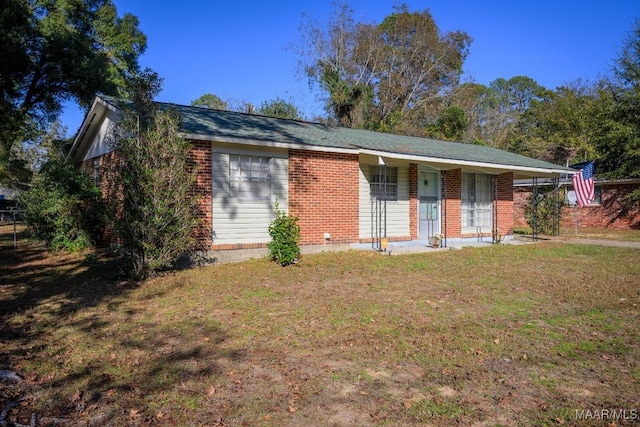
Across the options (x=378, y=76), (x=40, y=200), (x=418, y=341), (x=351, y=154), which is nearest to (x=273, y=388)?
(x=418, y=341)

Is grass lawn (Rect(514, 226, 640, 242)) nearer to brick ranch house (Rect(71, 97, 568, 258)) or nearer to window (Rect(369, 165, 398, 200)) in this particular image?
brick ranch house (Rect(71, 97, 568, 258))

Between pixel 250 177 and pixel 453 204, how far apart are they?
7921 mm

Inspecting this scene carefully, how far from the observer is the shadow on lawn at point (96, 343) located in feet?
12.1

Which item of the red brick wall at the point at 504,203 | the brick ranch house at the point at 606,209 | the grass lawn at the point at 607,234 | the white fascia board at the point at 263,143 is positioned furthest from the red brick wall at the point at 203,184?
the brick ranch house at the point at 606,209

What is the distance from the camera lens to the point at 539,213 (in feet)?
62.0

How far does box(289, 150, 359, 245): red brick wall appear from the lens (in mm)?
11344

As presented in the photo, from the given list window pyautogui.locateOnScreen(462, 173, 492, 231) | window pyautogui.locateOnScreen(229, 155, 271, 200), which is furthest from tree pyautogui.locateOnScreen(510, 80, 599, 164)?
window pyautogui.locateOnScreen(229, 155, 271, 200)

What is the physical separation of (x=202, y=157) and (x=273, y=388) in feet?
23.3

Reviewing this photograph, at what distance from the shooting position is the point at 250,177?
10.6 m

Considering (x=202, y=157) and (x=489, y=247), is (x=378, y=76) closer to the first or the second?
(x=489, y=247)

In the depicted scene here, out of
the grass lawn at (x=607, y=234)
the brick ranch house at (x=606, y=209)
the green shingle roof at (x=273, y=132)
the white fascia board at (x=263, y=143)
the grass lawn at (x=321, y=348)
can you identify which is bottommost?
the grass lawn at (x=321, y=348)

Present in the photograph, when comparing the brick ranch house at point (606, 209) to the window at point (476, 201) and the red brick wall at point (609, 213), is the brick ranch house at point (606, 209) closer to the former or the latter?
the red brick wall at point (609, 213)

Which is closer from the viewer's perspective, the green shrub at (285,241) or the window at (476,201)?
the green shrub at (285,241)

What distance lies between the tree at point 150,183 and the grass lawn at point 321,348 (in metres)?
0.68
